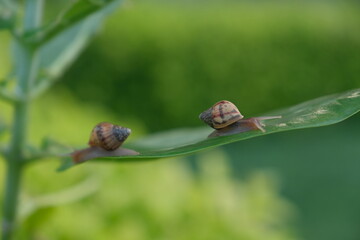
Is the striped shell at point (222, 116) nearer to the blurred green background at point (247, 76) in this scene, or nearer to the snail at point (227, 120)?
the snail at point (227, 120)

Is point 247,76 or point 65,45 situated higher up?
point 247,76

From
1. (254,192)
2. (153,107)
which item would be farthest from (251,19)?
(254,192)

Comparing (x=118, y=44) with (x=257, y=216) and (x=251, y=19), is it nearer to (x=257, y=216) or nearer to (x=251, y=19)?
(x=251, y=19)

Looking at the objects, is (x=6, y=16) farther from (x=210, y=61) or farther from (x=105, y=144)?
(x=210, y=61)

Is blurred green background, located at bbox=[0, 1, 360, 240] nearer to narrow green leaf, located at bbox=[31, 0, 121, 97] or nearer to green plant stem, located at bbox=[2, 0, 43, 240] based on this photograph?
narrow green leaf, located at bbox=[31, 0, 121, 97]

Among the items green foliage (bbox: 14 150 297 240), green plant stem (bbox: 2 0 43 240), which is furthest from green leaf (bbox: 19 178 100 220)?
green foliage (bbox: 14 150 297 240)

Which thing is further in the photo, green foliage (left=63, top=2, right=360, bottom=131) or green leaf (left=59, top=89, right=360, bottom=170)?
green foliage (left=63, top=2, right=360, bottom=131)

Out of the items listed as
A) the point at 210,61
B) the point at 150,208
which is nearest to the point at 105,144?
the point at 150,208

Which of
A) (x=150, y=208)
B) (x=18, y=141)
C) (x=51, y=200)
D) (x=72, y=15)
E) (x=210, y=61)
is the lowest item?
(x=150, y=208)
